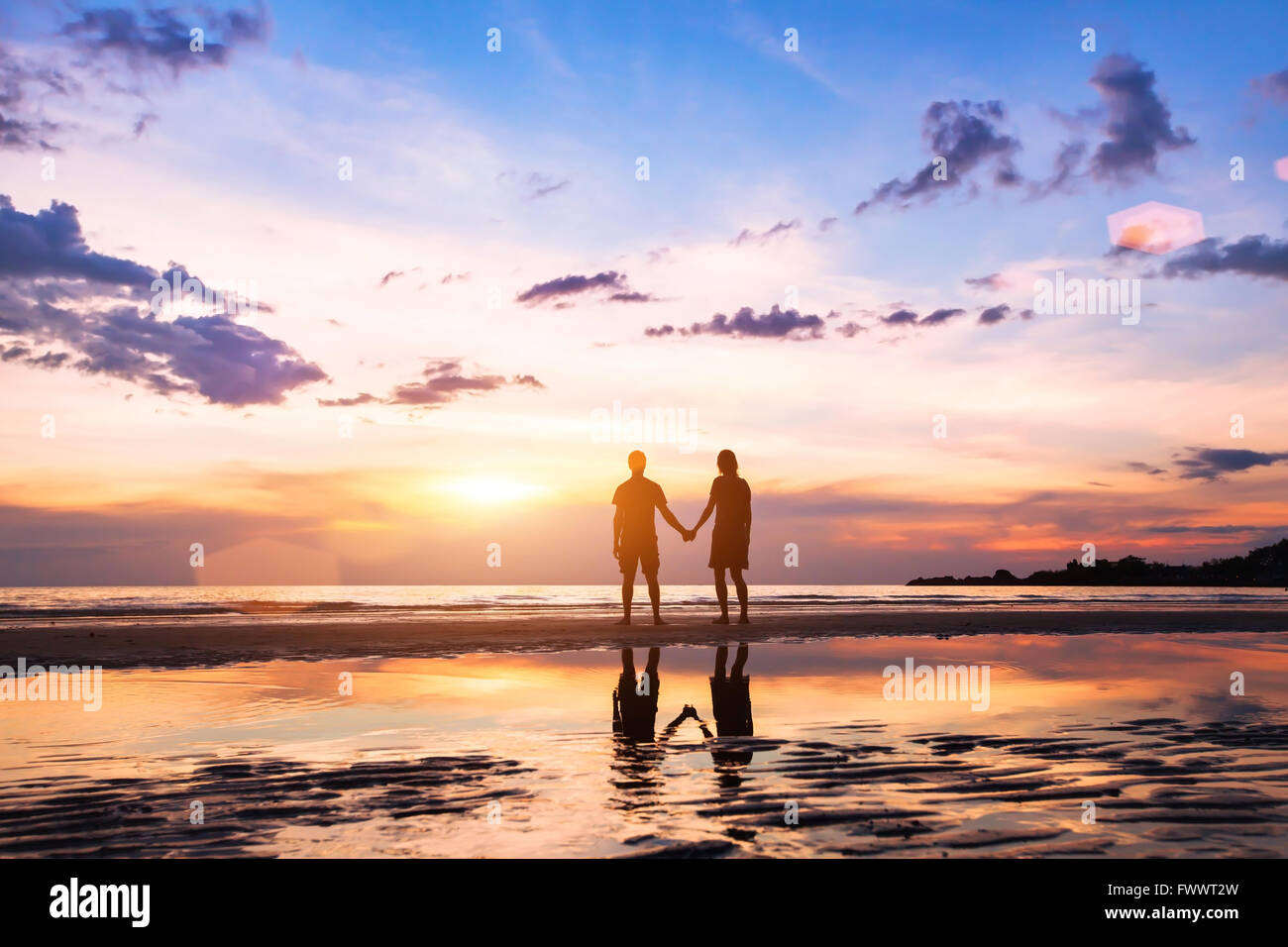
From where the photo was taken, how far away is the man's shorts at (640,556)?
16.0 m

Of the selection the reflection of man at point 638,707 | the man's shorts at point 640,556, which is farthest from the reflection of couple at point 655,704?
the man's shorts at point 640,556

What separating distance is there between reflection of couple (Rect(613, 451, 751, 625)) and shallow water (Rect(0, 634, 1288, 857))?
24.0 feet

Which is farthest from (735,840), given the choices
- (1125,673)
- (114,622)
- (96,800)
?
(114,622)

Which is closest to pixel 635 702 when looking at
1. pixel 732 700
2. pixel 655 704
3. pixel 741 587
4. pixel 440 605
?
pixel 655 704

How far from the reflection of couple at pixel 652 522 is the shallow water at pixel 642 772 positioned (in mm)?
7306

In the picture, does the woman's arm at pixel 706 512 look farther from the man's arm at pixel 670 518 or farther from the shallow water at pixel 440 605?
the shallow water at pixel 440 605

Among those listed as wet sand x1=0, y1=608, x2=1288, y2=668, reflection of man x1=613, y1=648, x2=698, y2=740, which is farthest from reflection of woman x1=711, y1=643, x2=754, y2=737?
wet sand x1=0, y1=608, x2=1288, y2=668

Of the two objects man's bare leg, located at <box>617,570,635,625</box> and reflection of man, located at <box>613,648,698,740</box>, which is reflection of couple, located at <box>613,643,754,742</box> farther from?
man's bare leg, located at <box>617,570,635,625</box>

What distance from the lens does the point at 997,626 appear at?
17.7 m

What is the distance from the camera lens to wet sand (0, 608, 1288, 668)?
1186cm

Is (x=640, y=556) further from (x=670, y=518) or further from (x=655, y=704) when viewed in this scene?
(x=655, y=704)

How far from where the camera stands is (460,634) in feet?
49.8
